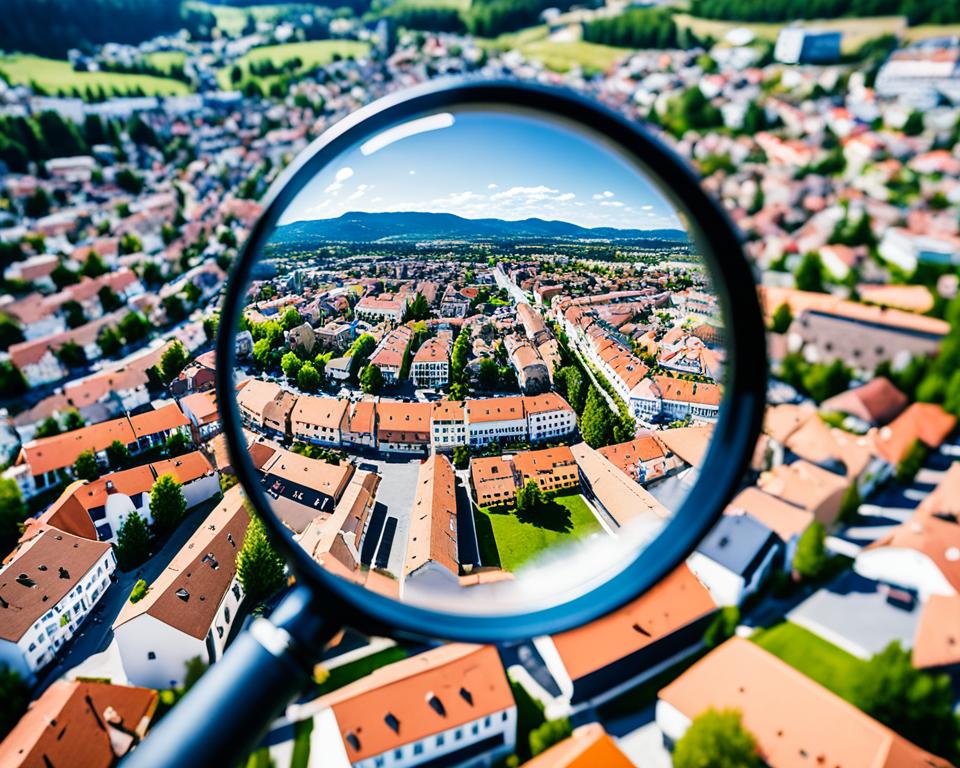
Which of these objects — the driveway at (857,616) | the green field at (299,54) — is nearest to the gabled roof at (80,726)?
the driveway at (857,616)

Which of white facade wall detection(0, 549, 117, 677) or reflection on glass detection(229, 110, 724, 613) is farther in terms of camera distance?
white facade wall detection(0, 549, 117, 677)

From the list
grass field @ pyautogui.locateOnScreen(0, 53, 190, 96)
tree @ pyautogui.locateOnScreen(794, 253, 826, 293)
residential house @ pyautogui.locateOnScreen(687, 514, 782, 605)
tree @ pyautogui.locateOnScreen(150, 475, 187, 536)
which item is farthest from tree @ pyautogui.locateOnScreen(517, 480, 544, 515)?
grass field @ pyautogui.locateOnScreen(0, 53, 190, 96)

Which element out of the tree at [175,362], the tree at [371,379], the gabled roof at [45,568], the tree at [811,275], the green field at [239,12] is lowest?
the tree at [811,275]

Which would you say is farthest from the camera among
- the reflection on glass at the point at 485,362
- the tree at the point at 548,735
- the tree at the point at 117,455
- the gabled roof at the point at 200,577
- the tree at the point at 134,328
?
the tree at the point at 134,328

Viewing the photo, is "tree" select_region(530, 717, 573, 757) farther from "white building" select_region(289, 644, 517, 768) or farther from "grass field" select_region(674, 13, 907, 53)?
"grass field" select_region(674, 13, 907, 53)

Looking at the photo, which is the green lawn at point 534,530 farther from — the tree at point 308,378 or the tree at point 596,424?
the tree at point 308,378

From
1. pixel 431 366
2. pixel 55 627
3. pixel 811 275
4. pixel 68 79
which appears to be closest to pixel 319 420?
pixel 431 366

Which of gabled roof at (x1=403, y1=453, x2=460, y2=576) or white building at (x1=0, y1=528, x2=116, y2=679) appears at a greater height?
gabled roof at (x1=403, y1=453, x2=460, y2=576)
